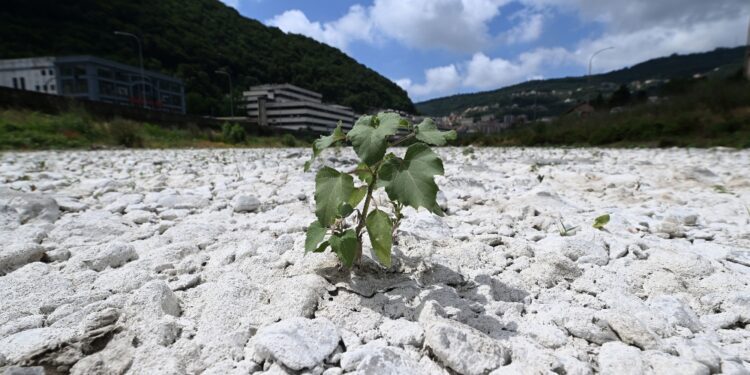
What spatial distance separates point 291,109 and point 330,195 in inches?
2236

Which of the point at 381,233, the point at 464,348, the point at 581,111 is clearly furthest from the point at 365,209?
the point at 581,111

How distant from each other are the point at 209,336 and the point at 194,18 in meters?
87.2

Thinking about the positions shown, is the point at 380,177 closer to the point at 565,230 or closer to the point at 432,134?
the point at 432,134

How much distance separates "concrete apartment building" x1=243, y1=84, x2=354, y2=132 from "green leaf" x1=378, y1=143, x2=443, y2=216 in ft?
86.3

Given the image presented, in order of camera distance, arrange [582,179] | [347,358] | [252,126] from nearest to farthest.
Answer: [347,358] < [582,179] < [252,126]

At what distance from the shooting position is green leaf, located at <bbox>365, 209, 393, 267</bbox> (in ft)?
4.25

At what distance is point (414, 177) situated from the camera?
1158mm

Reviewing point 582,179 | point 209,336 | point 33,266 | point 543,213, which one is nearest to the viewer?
point 209,336

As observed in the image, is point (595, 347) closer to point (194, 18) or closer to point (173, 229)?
point (173, 229)

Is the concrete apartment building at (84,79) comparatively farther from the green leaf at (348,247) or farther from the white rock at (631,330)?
the white rock at (631,330)

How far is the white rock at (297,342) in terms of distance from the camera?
1004 millimetres

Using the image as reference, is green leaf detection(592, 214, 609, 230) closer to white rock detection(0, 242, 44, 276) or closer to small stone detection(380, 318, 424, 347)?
small stone detection(380, 318, 424, 347)

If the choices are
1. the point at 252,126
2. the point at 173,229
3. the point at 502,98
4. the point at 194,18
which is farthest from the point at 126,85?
the point at 502,98

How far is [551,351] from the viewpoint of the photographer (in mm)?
1078
